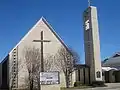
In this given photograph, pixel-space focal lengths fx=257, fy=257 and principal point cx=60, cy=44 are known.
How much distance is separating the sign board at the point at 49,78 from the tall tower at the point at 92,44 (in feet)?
57.6

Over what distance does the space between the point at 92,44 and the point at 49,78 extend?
18800 millimetres

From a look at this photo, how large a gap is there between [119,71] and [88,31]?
1426cm

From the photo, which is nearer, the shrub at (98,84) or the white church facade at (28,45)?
Answer: the white church facade at (28,45)

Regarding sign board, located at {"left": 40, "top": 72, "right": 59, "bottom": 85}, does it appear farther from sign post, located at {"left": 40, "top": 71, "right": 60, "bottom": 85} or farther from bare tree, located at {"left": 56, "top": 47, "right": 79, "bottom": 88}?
bare tree, located at {"left": 56, "top": 47, "right": 79, "bottom": 88}

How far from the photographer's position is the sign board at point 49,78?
101 ft

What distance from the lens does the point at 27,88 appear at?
41.6 metres

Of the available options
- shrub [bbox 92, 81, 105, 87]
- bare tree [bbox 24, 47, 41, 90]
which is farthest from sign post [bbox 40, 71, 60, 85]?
shrub [bbox 92, 81, 105, 87]

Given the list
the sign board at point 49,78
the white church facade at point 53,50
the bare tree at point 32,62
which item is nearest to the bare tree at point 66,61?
the white church facade at point 53,50

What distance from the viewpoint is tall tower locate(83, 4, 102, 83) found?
4753 cm

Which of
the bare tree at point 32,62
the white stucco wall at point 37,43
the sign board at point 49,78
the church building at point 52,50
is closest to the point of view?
the sign board at point 49,78

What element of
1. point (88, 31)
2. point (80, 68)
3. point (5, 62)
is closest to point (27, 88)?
point (5, 62)

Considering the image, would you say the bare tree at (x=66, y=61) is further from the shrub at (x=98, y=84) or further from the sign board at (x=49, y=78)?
the sign board at (x=49, y=78)

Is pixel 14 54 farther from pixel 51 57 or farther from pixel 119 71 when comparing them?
pixel 119 71

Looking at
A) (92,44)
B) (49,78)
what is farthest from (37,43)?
(49,78)
